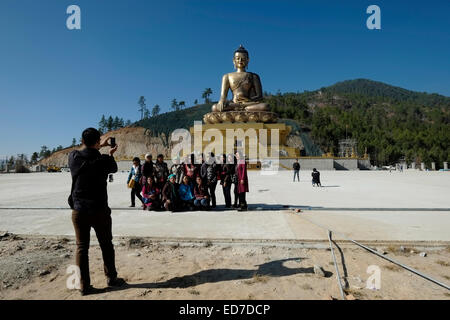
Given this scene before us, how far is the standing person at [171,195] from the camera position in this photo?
20.0 ft

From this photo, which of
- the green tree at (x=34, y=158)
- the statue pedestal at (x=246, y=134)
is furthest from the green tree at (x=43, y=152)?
the statue pedestal at (x=246, y=134)

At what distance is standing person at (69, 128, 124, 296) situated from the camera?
102 inches

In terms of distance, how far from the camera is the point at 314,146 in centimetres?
5841

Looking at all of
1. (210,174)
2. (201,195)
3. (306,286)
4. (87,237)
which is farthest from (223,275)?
(210,174)

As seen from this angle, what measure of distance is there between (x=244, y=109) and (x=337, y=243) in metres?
20.0

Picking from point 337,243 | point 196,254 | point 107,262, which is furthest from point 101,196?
point 337,243

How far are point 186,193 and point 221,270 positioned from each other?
3382 mm

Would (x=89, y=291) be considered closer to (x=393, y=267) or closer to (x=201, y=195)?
(x=393, y=267)

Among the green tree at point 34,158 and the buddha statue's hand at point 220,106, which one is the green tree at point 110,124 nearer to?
the green tree at point 34,158

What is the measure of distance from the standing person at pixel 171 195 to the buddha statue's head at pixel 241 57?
1898 centimetres

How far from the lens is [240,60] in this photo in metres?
22.6

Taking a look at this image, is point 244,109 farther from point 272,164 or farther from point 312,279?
point 312,279

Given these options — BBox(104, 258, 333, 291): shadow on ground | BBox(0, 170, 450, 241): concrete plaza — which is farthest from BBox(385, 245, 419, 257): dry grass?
BBox(104, 258, 333, 291): shadow on ground
